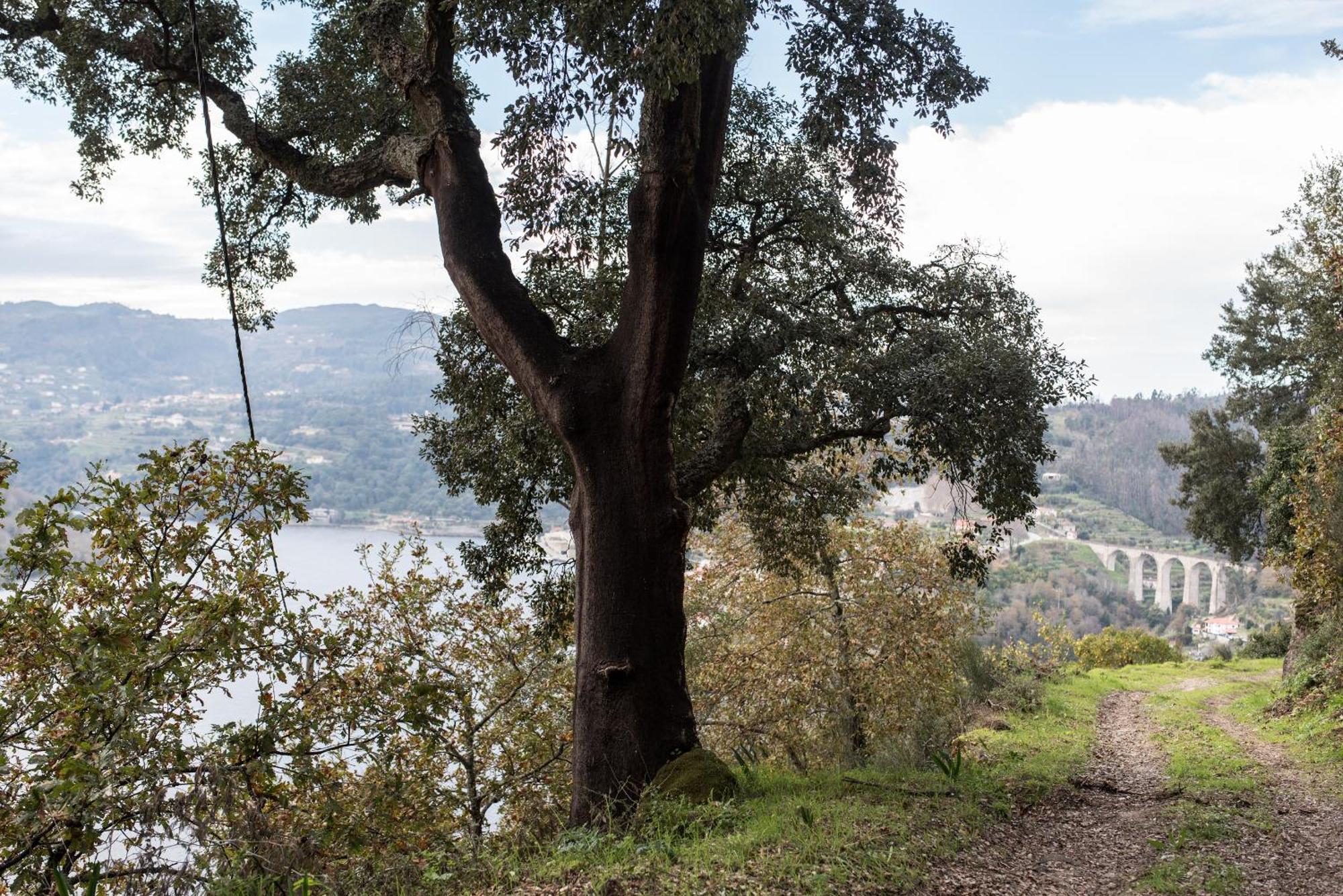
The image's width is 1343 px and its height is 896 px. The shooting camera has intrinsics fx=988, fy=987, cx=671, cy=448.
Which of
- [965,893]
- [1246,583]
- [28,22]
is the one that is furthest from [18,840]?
[1246,583]

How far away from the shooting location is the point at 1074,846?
701 centimetres

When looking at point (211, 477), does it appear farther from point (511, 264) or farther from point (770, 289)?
point (770, 289)

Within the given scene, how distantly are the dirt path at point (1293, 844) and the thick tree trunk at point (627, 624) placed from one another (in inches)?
154

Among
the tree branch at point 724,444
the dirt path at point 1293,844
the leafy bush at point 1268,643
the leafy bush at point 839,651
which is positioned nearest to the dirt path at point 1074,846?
the dirt path at point 1293,844

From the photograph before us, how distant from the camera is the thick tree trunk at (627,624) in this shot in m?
7.10

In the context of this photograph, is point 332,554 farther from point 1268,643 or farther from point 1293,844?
point 1268,643

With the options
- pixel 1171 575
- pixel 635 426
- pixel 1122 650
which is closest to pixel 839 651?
pixel 635 426

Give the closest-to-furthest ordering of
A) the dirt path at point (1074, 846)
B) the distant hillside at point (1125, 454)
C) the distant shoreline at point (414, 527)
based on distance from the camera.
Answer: the dirt path at point (1074, 846) → the distant shoreline at point (414, 527) → the distant hillside at point (1125, 454)

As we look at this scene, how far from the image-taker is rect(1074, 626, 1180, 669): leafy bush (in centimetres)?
3266

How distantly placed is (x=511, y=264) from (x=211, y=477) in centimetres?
321

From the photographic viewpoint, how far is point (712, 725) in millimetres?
15273

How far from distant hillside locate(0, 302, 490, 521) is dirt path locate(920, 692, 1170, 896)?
16.7m

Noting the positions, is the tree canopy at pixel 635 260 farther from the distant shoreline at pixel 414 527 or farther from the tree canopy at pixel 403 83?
the distant shoreline at pixel 414 527

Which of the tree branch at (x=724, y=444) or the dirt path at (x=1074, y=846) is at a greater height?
Answer: the tree branch at (x=724, y=444)
